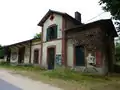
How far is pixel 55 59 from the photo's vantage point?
15633 millimetres

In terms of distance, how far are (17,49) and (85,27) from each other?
1370 centimetres

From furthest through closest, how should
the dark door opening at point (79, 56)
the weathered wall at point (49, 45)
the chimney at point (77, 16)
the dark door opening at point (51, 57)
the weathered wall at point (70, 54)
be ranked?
the chimney at point (77, 16), the dark door opening at point (51, 57), the weathered wall at point (49, 45), the weathered wall at point (70, 54), the dark door opening at point (79, 56)

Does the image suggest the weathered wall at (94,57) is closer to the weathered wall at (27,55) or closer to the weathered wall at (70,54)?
the weathered wall at (70,54)

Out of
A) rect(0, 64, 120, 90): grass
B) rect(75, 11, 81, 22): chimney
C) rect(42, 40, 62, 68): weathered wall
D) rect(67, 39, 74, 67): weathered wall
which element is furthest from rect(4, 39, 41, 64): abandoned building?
rect(0, 64, 120, 90): grass

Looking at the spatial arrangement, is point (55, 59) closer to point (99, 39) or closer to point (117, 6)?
point (99, 39)

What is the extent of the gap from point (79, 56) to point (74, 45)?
1.23 metres

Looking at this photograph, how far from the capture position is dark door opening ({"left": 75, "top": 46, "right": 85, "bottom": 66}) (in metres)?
13.5

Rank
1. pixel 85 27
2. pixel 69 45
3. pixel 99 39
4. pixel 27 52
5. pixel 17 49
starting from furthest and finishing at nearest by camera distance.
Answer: pixel 17 49 → pixel 27 52 → pixel 69 45 → pixel 85 27 → pixel 99 39

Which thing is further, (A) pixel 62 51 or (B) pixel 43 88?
(A) pixel 62 51

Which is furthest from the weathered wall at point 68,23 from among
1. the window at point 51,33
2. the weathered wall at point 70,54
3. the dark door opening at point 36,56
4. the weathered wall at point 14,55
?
the weathered wall at point 14,55

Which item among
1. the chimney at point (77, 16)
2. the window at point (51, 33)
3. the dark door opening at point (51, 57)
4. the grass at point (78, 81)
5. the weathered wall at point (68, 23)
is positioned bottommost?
the grass at point (78, 81)

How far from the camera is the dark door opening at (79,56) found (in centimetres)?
1347

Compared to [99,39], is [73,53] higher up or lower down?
lower down

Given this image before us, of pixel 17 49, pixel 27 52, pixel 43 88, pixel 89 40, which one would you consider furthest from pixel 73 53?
pixel 17 49
